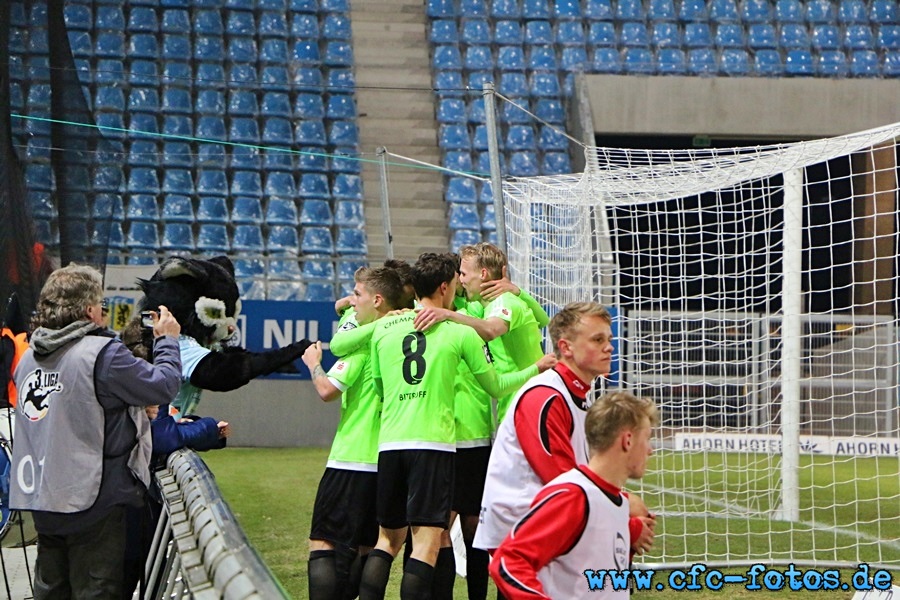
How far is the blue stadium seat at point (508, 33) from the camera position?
18522 mm

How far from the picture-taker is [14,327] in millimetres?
5988

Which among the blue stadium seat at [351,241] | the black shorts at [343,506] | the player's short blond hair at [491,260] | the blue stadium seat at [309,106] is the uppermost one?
the blue stadium seat at [309,106]

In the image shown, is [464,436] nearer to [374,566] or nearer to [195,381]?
[374,566]

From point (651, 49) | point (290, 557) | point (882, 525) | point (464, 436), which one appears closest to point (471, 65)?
point (651, 49)

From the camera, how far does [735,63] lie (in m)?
18.3

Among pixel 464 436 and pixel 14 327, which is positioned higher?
pixel 14 327

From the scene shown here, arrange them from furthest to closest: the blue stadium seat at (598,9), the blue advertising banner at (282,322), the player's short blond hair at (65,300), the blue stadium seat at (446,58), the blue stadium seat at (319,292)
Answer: the blue stadium seat at (598,9), the blue stadium seat at (446,58), the blue stadium seat at (319,292), the blue advertising banner at (282,322), the player's short blond hair at (65,300)

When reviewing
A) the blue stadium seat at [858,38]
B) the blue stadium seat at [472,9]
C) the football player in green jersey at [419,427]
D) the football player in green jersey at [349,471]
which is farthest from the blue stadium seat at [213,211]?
the football player in green jersey at [419,427]

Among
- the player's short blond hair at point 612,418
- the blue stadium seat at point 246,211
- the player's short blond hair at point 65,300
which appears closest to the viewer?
the player's short blond hair at point 612,418

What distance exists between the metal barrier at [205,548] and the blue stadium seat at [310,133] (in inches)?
494

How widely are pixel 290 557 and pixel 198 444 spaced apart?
247cm

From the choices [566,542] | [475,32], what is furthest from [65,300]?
[475,32]

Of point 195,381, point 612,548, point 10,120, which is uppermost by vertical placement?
point 10,120

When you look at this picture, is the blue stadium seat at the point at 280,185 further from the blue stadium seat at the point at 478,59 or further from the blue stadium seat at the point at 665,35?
the blue stadium seat at the point at 665,35
